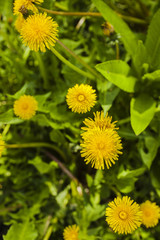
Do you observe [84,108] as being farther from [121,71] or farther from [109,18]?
[109,18]

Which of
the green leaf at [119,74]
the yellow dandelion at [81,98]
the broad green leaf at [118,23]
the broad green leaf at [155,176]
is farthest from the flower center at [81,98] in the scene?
the broad green leaf at [155,176]

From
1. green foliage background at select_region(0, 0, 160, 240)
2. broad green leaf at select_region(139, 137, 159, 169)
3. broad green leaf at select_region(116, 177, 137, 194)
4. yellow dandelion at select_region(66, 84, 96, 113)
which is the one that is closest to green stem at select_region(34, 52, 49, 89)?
green foliage background at select_region(0, 0, 160, 240)

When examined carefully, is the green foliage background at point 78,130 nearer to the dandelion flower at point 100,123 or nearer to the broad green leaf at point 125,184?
the broad green leaf at point 125,184

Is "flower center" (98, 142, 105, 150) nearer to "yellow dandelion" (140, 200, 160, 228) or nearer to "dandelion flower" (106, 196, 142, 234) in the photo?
"dandelion flower" (106, 196, 142, 234)

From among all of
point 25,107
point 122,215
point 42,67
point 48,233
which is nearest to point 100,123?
point 122,215

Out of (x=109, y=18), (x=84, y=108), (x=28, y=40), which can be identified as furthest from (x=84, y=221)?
(x=109, y=18)

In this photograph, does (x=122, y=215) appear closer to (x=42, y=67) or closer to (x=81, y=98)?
(x=81, y=98)

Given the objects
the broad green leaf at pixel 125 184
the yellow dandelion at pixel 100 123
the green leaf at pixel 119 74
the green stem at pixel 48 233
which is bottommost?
the broad green leaf at pixel 125 184
